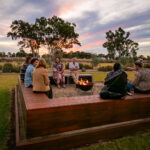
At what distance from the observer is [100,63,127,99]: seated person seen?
2.77m

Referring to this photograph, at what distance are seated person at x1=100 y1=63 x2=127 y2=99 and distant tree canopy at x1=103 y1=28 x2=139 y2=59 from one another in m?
60.6

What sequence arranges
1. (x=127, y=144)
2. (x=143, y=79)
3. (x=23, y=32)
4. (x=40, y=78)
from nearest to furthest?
1. (x=127, y=144)
2. (x=40, y=78)
3. (x=143, y=79)
4. (x=23, y=32)

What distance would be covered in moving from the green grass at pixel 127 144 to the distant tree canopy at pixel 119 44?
60712 mm

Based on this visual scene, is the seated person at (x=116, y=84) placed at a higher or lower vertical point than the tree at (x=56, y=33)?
lower

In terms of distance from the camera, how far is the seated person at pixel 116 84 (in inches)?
109

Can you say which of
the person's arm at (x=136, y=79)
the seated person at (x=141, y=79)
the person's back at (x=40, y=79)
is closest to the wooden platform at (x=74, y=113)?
the seated person at (x=141, y=79)

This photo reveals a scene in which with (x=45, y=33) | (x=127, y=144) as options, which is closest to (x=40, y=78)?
(x=127, y=144)

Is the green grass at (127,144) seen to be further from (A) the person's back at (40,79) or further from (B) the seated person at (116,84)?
(A) the person's back at (40,79)

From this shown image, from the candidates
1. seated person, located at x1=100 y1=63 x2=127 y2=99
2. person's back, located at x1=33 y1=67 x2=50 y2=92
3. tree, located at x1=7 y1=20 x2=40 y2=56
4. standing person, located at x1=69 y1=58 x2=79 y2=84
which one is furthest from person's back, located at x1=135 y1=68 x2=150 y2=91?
tree, located at x1=7 y1=20 x2=40 y2=56

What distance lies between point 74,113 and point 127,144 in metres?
1.34

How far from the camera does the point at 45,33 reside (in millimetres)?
23438

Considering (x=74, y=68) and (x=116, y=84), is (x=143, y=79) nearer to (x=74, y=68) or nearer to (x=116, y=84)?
(x=116, y=84)

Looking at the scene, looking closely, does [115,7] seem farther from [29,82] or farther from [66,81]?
[29,82]

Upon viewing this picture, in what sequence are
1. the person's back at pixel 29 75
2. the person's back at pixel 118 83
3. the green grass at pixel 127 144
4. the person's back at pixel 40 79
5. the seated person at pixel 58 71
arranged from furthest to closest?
the seated person at pixel 58 71, the person's back at pixel 29 75, the person's back at pixel 40 79, the person's back at pixel 118 83, the green grass at pixel 127 144
